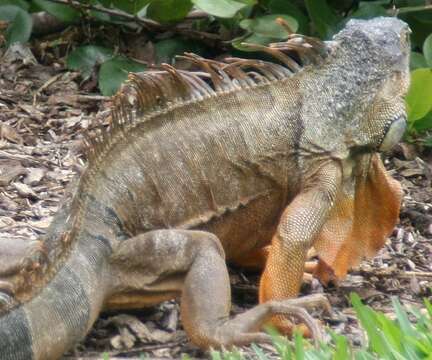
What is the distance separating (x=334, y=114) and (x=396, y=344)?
6.21 ft

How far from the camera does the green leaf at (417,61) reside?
7.74 m

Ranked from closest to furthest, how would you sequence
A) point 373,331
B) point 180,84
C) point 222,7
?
point 373,331
point 180,84
point 222,7

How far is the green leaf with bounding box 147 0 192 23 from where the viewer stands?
7.70m

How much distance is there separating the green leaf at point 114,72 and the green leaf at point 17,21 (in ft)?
2.05

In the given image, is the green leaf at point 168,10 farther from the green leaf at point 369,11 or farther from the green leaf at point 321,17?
the green leaf at point 369,11

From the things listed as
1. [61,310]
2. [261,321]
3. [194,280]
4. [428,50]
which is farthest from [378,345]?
[428,50]

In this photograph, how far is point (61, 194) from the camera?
21.2 ft

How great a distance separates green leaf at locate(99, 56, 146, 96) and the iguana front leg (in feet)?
9.19

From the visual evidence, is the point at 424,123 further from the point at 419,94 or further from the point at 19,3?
the point at 19,3

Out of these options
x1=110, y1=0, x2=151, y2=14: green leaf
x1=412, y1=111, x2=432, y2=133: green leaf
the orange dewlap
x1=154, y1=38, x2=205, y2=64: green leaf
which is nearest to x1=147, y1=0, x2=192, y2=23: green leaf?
x1=110, y1=0, x2=151, y2=14: green leaf

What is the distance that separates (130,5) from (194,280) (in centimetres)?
356

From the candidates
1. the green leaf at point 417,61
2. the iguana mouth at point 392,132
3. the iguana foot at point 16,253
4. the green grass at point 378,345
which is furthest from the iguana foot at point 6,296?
the green leaf at point 417,61

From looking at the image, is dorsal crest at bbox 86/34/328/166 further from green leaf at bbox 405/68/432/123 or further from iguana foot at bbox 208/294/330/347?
green leaf at bbox 405/68/432/123

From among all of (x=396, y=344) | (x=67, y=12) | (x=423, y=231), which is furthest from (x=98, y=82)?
(x=396, y=344)
